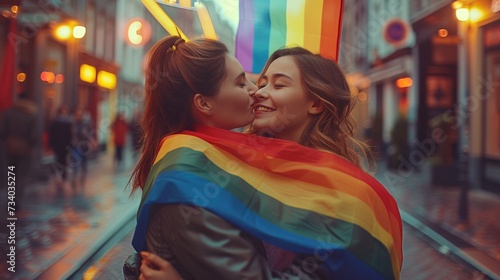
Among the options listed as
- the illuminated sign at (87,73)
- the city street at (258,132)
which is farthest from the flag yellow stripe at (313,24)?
the illuminated sign at (87,73)

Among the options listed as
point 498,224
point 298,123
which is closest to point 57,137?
point 498,224

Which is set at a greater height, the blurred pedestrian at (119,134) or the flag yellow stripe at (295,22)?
the flag yellow stripe at (295,22)

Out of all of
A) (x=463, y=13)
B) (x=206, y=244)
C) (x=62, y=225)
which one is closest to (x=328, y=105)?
(x=206, y=244)

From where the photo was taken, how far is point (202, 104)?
180 cm

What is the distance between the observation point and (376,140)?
70.0 ft

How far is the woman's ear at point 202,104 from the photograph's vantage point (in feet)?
5.88

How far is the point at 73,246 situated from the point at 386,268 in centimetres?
549

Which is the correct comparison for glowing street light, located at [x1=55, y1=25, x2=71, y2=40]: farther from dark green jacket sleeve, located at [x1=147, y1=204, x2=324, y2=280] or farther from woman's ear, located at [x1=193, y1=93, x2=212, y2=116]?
dark green jacket sleeve, located at [x1=147, y1=204, x2=324, y2=280]

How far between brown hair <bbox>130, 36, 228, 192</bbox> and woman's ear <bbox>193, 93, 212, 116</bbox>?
18 millimetres

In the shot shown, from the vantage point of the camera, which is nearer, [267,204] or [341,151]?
[267,204]

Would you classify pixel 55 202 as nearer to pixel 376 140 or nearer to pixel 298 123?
pixel 298 123

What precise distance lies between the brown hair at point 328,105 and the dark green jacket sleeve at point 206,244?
2.27 feet

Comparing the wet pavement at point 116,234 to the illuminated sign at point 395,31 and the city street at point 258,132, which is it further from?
the illuminated sign at point 395,31

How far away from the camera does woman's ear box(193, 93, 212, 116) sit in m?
1.79
